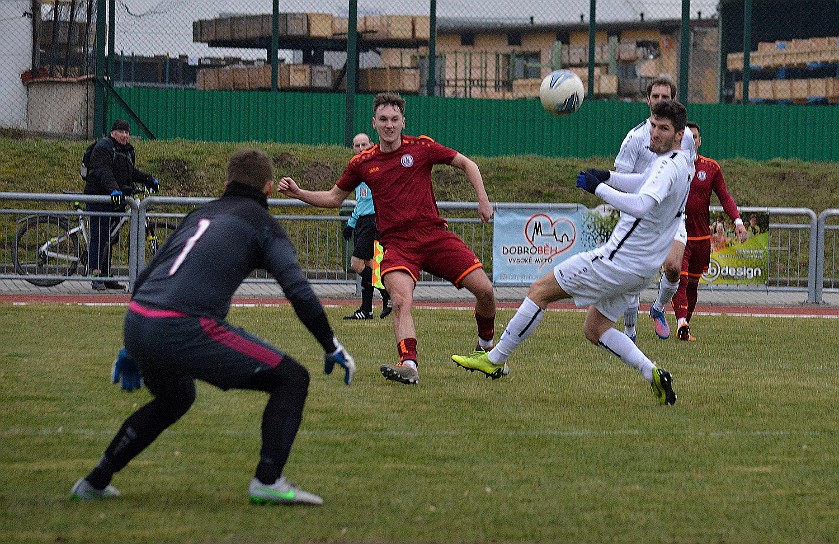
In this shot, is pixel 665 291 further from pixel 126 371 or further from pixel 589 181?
pixel 126 371

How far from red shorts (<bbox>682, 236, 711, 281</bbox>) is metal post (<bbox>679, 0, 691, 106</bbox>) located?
1014 centimetres

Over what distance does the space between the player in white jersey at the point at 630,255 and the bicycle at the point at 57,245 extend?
8.77 m

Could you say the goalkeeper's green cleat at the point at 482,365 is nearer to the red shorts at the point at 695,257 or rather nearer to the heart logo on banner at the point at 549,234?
the red shorts at the point at 695,257

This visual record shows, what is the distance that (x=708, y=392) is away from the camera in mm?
9383

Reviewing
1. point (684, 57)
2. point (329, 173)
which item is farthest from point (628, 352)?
point (684, 57)

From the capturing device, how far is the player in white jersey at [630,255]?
332 inches

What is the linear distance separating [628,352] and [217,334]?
389 centimetres

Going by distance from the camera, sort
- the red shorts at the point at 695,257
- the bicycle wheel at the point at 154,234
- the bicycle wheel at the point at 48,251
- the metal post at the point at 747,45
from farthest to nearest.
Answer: the metal post at the point at 747,45
the bicycle wheel at the point at 48,251
the bicycle wheel at the point at 154,234
the red shorts at the point at 695,257

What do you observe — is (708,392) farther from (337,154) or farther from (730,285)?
(337,154)

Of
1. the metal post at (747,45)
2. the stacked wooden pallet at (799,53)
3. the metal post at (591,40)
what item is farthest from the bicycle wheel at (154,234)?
the stacked wooden pallet at (799,53)

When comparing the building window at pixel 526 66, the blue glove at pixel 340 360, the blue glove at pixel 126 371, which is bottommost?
the blue glove at pixel 126 371

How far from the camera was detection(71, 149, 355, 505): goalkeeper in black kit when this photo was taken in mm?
5566

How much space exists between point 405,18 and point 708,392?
1760cm

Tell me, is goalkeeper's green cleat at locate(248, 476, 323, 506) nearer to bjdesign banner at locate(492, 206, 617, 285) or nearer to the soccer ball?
the soccer ball
